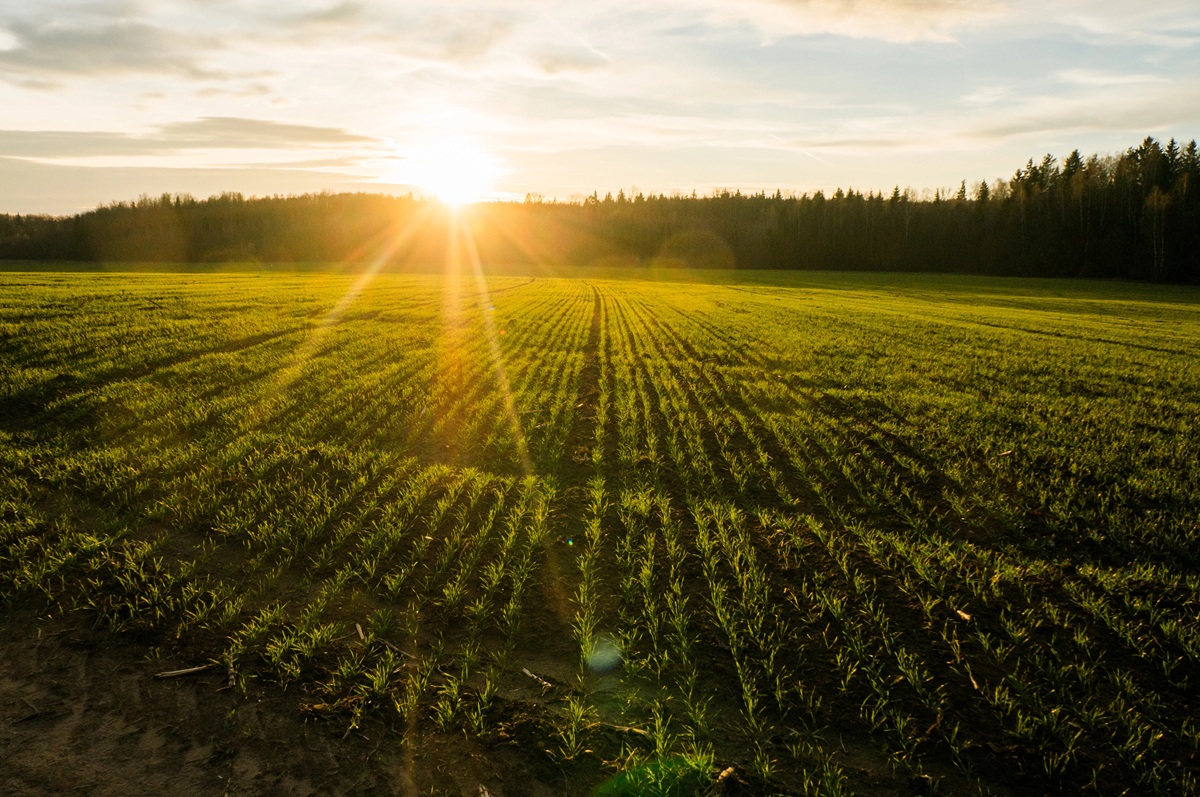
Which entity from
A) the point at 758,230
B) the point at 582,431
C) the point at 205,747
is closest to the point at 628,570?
the point at 205,747

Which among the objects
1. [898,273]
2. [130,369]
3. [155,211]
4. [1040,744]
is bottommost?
[1040,744]

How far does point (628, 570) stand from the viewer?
5.98m

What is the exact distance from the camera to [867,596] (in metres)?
5.53

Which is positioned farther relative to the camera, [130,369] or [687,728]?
[130,369]

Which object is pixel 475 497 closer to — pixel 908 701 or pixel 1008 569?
pixel 908 701

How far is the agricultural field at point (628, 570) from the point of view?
388 cm

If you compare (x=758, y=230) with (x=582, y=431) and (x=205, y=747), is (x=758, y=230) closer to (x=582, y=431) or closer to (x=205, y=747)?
(x=582, y=431)

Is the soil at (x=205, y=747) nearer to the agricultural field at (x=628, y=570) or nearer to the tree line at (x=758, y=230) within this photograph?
the agricultural field at (x=628, y=570)

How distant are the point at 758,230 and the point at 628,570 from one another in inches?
4381

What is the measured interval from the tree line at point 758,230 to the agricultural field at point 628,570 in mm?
77123

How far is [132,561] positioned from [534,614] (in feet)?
12.2

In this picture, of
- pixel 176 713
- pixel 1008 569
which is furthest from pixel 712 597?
pixel 176 713

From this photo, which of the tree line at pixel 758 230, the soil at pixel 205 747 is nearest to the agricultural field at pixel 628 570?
the soil at pixel 205 747

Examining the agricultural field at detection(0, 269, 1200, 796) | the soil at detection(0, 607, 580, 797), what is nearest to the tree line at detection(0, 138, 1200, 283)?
the agricultural field at detection(0, 269, 1200, 796)
